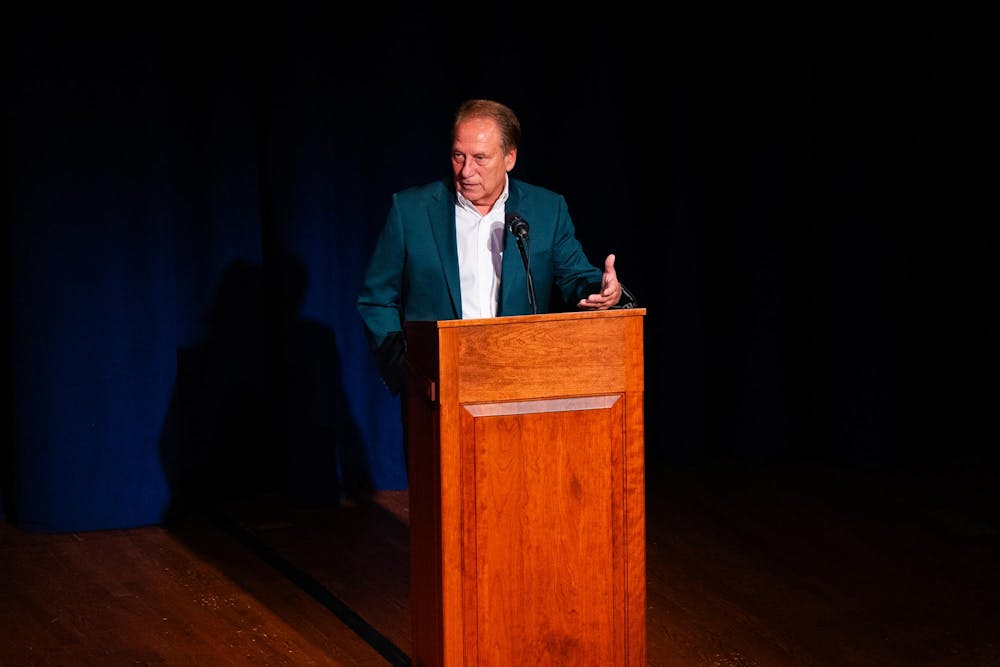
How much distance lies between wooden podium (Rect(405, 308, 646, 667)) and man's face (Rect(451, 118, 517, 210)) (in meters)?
0.48

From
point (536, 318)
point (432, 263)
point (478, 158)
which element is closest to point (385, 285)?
point (432, 263)

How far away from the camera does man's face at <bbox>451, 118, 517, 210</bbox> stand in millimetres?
2893

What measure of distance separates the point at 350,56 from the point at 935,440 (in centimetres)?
304

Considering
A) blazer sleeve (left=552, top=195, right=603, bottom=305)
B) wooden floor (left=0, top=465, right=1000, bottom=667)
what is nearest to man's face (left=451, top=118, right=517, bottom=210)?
blazer sleeve (left=552, top=195, right=603, bottom=305)

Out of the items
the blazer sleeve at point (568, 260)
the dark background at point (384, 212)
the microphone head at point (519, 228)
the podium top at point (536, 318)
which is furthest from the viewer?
the dark background at point (384, 212)

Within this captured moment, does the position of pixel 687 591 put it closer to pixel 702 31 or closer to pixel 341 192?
pixel 341 192

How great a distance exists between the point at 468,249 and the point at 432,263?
0.11m

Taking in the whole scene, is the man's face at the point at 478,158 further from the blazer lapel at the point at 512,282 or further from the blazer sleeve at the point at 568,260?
the blazer sleeve at the point at 568,260

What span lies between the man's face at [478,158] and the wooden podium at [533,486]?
48cm

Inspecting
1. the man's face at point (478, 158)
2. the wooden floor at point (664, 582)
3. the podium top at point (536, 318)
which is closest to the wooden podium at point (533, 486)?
the podium top at point (536, 318)

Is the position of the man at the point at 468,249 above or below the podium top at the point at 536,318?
above

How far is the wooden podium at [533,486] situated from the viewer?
2.51m

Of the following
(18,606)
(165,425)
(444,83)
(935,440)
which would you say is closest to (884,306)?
(935,440)

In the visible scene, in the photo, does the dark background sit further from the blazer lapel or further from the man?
the blazer lapel
